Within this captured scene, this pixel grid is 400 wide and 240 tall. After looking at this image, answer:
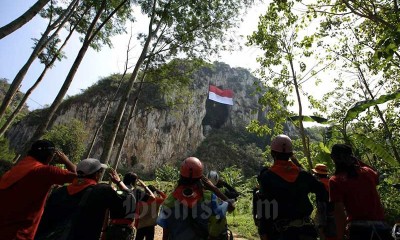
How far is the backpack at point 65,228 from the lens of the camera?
9.12 ft

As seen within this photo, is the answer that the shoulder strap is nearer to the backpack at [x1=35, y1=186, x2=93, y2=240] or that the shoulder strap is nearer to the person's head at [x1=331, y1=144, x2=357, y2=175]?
the backpack at [x1=35, y1=186, x2=93, y2=240]

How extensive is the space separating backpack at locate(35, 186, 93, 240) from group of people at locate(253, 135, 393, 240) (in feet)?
5.97

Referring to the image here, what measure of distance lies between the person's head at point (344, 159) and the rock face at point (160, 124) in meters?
28.0

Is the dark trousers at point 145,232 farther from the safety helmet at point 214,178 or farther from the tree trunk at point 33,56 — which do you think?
the tree trunk at point 33,56

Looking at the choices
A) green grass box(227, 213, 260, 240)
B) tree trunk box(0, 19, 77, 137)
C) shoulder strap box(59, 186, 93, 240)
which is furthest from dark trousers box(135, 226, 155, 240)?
tree trunk box(0, 19, 77, 137)

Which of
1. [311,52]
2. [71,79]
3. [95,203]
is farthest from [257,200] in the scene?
[311,52]

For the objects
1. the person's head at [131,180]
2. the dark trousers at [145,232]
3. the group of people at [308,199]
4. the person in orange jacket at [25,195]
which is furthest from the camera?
the dark trousers at [145,232]

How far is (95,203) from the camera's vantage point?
279 cm

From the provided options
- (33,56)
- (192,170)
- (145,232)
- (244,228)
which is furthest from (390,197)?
(33,56)

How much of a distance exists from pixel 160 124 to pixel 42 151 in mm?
44819

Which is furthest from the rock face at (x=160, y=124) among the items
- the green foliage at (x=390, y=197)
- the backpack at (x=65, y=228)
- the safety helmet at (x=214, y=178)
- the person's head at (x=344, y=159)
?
the backpack at (x=65, y=228)

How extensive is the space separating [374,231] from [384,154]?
5.54 meters

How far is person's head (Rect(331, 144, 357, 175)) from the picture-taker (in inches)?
125

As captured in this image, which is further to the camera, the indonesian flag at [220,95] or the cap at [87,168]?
the indonesian flag at [220,95]
